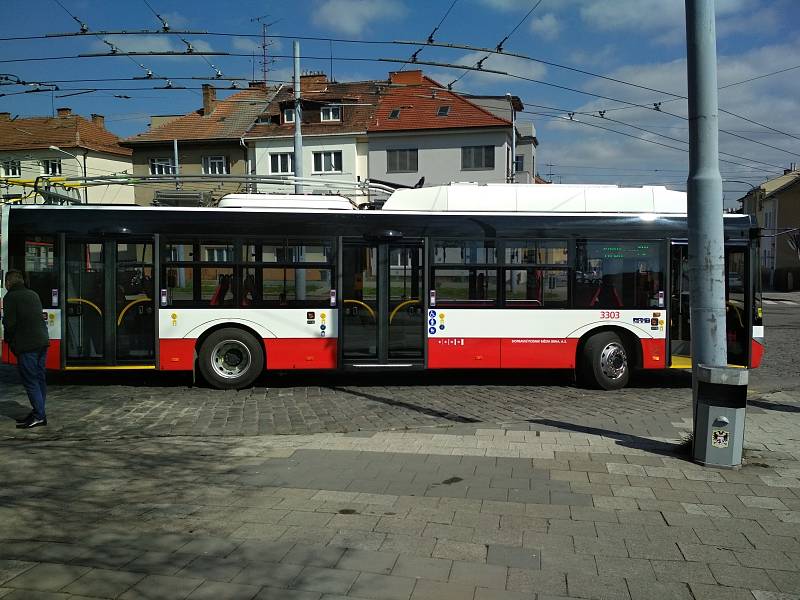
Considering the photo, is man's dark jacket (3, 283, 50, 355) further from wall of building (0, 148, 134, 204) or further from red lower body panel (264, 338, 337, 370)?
wall of building (0, 148, 134, 204)

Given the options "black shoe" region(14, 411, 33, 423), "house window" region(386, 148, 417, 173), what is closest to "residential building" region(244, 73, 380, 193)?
"house window" region(386, 148, 417, 173)

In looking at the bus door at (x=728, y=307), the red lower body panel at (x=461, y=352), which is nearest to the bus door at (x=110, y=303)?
the red lower body panel at (x=461, y=352)

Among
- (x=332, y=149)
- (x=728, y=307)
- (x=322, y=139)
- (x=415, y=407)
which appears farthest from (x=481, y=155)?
(x=415, y=407)

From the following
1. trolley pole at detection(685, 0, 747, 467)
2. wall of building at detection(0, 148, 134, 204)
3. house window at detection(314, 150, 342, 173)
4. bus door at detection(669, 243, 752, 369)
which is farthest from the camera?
wall of building at detection(0, 148, 134, 204)

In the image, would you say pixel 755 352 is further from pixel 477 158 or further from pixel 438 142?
pixel 438 142

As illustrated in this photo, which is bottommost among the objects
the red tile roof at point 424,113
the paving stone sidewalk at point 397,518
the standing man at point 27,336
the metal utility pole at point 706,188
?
the paving stone sidewalk at point 397,518

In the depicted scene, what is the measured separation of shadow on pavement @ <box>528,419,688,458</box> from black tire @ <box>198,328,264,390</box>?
14.6 feet

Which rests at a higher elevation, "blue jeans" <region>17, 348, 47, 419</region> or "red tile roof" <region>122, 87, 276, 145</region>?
"red tile roof" <region>122, 87, 276, 145</region>

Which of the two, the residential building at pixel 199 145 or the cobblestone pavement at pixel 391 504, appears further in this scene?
the residential building at pixel 199 145

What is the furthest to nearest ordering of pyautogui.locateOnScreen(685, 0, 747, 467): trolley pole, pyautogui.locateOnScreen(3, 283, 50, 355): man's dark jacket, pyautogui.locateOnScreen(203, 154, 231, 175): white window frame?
pyautogui.locateOnScreen(203, 154, 231, 175): white window frame → pyautogui.locateOnScreen(3, 283, 50, 355): man's dark jacket → pyautogui.locateOnScreen(685, 0, 747, 467): trolley pole

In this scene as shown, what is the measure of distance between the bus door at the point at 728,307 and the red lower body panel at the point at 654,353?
14 cm

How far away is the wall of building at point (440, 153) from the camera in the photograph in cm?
4059

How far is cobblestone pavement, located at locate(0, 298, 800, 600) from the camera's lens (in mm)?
4117

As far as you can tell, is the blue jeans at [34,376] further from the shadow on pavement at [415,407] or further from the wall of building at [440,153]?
the wall of building at [440,153]
